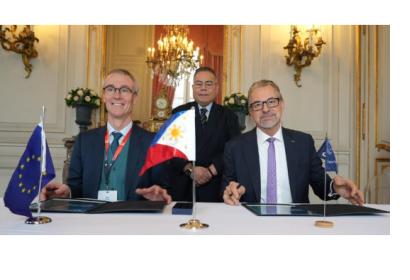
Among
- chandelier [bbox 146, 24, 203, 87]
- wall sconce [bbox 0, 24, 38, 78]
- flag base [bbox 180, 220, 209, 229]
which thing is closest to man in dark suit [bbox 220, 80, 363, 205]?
flag base [bbox 180, 220, 209, 229]

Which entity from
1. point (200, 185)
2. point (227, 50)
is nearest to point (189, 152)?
point (200, 185)

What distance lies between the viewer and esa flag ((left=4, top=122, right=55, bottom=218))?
1444 mm

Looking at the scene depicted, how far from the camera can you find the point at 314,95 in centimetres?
525

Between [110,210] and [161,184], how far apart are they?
814 mm

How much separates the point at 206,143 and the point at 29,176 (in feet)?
6.68

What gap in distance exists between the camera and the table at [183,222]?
50.1 inches

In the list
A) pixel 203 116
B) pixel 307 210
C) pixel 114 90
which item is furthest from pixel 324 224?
pixel 203 116

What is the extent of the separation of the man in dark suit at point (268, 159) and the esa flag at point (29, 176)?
3.86ft

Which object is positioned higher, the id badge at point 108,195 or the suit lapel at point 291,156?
the suit lapel at point 291,156

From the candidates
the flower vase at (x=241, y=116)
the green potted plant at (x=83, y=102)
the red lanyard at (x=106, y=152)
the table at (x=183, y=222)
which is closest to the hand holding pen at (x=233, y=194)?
the table at (x=183, y=222)

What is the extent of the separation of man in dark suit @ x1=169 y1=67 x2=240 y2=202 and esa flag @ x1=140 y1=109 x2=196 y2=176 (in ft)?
5.59

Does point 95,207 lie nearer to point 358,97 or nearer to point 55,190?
point 55,190

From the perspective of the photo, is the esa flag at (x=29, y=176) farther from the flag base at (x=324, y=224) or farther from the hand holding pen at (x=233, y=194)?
the flag base at (x=324, y=224)

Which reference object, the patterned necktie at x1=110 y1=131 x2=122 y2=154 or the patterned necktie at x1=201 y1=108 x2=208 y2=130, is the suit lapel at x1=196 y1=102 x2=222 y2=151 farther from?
the patterned necktie at x1=110 y1=131 x2=122 y2=154
